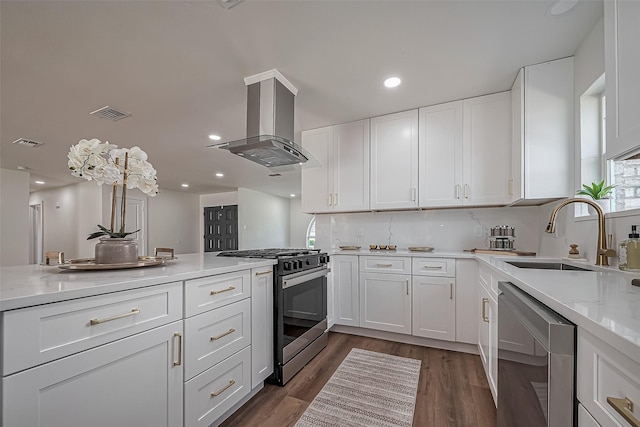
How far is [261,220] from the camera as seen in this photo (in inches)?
327

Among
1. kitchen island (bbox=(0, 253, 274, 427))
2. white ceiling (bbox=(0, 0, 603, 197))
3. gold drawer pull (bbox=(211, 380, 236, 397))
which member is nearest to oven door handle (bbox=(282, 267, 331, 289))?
kitchen island (bbox=(0, 253, 274, 427))

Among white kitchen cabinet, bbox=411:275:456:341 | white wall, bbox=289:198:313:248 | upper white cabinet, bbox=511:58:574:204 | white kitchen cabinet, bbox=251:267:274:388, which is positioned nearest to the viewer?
white kitchen cabinet, bbox=251:267:274:388

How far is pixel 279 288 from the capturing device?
1962 mm

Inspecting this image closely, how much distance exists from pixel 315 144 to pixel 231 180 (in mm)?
3620

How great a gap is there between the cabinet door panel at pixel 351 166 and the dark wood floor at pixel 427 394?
1602 mm

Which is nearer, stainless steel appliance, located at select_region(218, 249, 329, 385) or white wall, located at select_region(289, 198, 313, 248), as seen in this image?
stainless steel appliance, located at select_region(218, 249, 329, 385)

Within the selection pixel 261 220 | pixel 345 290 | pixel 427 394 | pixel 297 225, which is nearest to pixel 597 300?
pixel 427 394

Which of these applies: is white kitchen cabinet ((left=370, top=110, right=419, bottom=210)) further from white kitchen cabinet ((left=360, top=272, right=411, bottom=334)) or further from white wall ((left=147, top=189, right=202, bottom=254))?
white wall ((left=147, top=189, right=202, bottom=254))

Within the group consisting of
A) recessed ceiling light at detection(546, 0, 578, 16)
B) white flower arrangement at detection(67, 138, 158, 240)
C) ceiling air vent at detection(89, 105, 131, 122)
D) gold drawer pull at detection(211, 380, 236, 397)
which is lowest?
gold drawer pull at detection(211, 380, 236, 397)

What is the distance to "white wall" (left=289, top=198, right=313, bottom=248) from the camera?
31.6 ft

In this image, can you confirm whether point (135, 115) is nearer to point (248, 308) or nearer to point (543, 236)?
point (248, 308)

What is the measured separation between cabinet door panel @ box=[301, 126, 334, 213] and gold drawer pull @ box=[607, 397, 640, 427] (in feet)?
9.41

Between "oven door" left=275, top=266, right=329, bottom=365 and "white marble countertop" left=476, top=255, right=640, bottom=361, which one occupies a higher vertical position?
"white marble countertop" left=476, top=255, right=640, bottom=361

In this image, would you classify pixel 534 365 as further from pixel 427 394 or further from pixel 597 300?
pixel 427 394
